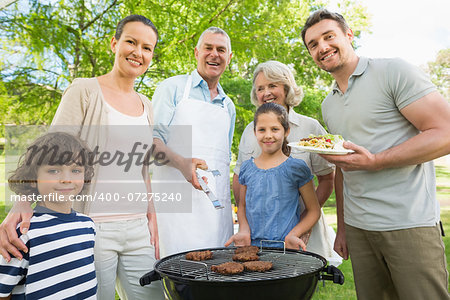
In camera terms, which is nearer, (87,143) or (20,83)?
(87,143)

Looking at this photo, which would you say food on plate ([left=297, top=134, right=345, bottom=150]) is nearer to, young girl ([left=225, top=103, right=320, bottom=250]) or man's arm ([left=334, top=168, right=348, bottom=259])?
young girl ([left=225, top=103, right=320, bottom=250])

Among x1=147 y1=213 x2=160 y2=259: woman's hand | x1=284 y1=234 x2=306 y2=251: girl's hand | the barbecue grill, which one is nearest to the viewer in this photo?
the barbecue grill

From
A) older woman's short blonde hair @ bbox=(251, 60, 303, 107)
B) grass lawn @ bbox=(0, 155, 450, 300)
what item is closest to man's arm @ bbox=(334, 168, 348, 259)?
older woman's short blonde hair @ bbox=(251, 60, 303, 107)

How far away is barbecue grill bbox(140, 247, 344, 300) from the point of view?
1476 millimetres

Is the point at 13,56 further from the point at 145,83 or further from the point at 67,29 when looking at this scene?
the point at 145,83

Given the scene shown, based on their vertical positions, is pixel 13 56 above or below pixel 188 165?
above

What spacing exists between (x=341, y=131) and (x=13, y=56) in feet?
15.4

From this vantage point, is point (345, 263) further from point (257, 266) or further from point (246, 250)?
point (257, 266)

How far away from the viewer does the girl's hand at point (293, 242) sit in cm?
203

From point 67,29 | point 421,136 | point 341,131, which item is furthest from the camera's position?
point 67,29

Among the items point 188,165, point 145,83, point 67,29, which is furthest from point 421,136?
point 145,83

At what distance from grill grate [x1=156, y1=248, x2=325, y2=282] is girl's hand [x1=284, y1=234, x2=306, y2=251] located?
0.35ft

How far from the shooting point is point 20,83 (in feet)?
16.5

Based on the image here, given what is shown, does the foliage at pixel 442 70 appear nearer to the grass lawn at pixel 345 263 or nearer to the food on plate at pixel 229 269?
the grass lawn at pixel 345 263
